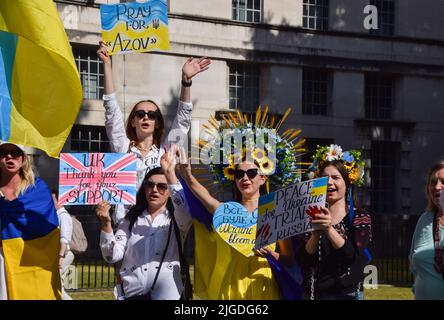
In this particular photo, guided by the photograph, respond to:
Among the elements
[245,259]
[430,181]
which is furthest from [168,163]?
[430,181]

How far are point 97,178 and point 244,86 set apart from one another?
63.3ft

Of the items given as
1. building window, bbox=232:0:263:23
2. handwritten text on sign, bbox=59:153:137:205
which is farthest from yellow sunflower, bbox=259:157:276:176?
building window, bbox=232:0:263:23

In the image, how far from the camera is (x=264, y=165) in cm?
719

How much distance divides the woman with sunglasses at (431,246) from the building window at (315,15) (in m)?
20.2

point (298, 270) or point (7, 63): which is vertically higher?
point (7, 63)

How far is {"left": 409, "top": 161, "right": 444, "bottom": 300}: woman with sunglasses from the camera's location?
6.81 meters

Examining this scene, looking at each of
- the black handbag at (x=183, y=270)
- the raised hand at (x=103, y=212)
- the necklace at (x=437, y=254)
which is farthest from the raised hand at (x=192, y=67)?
the necklace at (x=437, y=254)

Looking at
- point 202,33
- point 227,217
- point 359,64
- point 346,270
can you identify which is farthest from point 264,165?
point 359,64

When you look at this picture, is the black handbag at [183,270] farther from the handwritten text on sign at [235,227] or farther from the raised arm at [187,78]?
the raised arm at [187,78]

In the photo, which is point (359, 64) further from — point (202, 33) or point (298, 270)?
point (298, 270)

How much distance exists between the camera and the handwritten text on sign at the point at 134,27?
8484 mm

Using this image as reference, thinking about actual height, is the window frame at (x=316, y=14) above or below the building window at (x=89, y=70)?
above

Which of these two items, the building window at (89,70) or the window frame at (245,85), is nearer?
the building window at (89,70)

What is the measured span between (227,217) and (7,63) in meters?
2.50
